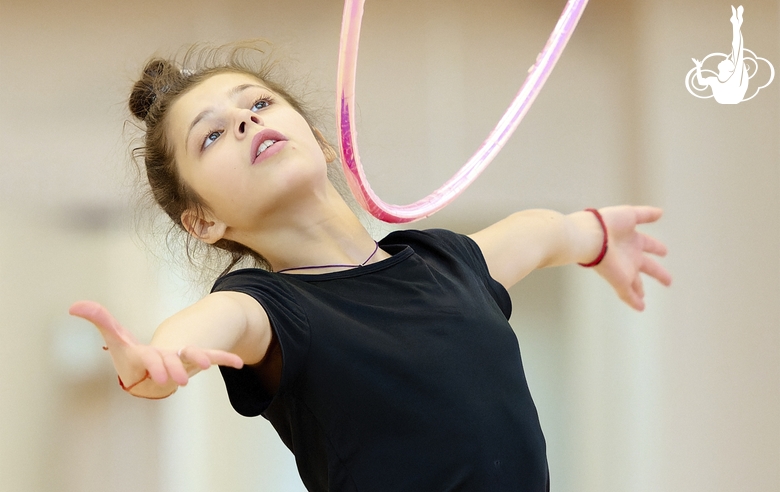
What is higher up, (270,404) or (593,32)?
(593,32)

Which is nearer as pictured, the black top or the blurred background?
the black top

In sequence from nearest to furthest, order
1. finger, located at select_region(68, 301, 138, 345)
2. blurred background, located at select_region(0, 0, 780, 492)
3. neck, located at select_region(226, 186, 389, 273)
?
finger, located at select_region(68, 301, 138, 345), neck, located at select_region(226, 186, 389, 273), blurred background, located at select_region(0, 0, 780, 492)

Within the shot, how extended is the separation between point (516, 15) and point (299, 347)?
91 cm

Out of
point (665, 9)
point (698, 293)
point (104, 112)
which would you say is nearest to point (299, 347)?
point (104, 112)

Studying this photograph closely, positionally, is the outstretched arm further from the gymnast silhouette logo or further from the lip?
the gymnast silhouette logo

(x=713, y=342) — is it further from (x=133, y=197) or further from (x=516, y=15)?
(x=133, y=197)

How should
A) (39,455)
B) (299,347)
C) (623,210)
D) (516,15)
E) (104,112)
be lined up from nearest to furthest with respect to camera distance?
(299,347) < (623,210) < (39,455) < (104,112) < (516,15)

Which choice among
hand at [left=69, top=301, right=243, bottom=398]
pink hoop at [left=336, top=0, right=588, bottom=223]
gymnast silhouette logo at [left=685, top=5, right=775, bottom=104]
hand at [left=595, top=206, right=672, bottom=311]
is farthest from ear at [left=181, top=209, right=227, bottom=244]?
gymnast silhouette logo at [left=685, top=5, right=775, bottom=104]

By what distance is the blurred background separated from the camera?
1.12m

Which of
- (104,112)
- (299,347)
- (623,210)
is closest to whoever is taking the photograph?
(299,347)

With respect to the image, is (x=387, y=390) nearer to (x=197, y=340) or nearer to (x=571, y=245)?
(x=197, y=340)

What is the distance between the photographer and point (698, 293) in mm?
1308

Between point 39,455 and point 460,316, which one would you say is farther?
point 39,455

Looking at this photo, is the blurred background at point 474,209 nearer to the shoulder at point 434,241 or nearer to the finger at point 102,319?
the shoulder at point 434,241
